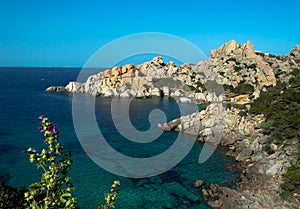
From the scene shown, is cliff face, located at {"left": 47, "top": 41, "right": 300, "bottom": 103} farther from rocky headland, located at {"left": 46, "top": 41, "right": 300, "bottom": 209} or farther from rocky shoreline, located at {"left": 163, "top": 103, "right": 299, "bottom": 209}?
rocky shoreline, located at {"left": 163, "top": 103, "right": 299, "bottom": 209}

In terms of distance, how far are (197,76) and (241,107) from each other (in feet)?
168

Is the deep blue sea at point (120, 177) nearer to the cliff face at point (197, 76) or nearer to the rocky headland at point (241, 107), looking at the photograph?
the rocky headland at point (241, 107)

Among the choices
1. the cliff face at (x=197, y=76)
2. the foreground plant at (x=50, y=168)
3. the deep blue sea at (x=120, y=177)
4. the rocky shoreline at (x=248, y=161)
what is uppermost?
the cliff face at (x=197, y=76)

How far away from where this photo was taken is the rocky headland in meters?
27.6

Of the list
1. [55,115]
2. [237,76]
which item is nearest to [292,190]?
A: [55,115]

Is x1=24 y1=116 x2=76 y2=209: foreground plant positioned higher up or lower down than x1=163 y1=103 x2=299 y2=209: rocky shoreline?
A: higher up

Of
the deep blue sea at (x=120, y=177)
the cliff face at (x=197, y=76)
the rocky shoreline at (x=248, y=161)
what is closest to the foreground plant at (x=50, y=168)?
the deep blue sea at (x=120, y=177)

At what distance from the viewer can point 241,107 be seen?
6169cm

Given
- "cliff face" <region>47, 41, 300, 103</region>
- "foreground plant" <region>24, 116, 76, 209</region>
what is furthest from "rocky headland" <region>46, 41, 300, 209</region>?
"foreground plant" <region>24, 116, 76, 209</region>

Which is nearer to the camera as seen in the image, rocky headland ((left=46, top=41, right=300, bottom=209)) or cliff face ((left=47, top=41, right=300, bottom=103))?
rocky headland ((left=46, top=41, right=300, bottom=209))

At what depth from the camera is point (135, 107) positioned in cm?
8081

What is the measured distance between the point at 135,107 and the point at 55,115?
23982 mm

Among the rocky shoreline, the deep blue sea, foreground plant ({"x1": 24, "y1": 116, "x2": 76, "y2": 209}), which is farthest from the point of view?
the deep blue sea

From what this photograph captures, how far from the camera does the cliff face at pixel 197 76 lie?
3780 inches
